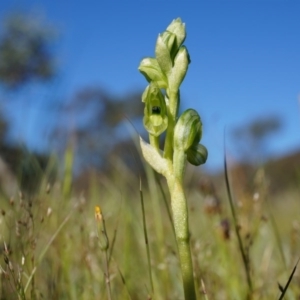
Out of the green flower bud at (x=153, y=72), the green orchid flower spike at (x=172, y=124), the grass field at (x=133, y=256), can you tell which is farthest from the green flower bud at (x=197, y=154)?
the grass field at (x=133, y=256)

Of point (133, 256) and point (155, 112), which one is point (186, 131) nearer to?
point (155, 112)

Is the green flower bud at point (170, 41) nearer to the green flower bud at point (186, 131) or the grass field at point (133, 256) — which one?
the green flower bud at point (186, 131)

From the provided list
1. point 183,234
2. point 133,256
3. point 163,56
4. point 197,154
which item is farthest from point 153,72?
point 133,256

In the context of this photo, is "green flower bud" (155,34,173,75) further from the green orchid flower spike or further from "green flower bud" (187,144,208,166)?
"green flower bud" (187,144,208,166)

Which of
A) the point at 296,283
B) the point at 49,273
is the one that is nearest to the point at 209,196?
the point at 296,283

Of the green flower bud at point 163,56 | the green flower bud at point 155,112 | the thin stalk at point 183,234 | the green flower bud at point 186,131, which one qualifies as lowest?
the thin stalk at point 183,234
